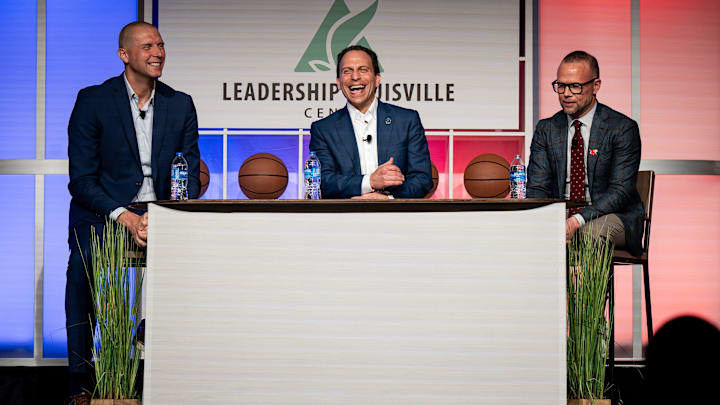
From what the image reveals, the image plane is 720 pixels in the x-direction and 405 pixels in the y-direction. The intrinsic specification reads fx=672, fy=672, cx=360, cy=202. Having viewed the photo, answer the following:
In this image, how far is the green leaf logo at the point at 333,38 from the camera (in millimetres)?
4766

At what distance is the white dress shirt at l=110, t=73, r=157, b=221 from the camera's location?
3070 millimetres

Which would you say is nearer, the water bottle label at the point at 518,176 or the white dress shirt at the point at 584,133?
the water bottle label at the point at 518,176

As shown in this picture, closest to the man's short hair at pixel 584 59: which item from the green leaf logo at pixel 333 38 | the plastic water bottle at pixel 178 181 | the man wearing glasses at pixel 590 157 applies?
the man wearing glasses at pixel 590 157

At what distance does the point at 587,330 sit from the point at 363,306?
0.84 m

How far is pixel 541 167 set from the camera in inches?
139

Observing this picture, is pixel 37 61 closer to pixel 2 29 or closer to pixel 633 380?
pixel 2 29

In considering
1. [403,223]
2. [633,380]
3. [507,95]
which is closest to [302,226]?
[403,223]

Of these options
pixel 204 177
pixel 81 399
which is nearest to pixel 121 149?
pixel 81 399

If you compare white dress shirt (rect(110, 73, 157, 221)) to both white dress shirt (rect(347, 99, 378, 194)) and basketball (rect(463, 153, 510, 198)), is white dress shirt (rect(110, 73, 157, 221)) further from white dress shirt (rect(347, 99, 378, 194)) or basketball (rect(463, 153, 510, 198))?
basketball (rect(463, 153, 510, 198))

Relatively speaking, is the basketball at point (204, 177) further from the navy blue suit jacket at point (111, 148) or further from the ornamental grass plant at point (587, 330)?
the ornamental grass plant at point (587, 330)

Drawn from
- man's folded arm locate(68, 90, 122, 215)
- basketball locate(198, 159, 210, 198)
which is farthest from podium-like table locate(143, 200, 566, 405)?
basketball locate(198, 159, 210, 198)

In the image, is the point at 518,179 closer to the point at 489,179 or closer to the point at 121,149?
the point at 489,179

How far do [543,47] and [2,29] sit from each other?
12.6ft

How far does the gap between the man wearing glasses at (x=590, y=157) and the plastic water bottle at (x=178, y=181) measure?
1.76 m
